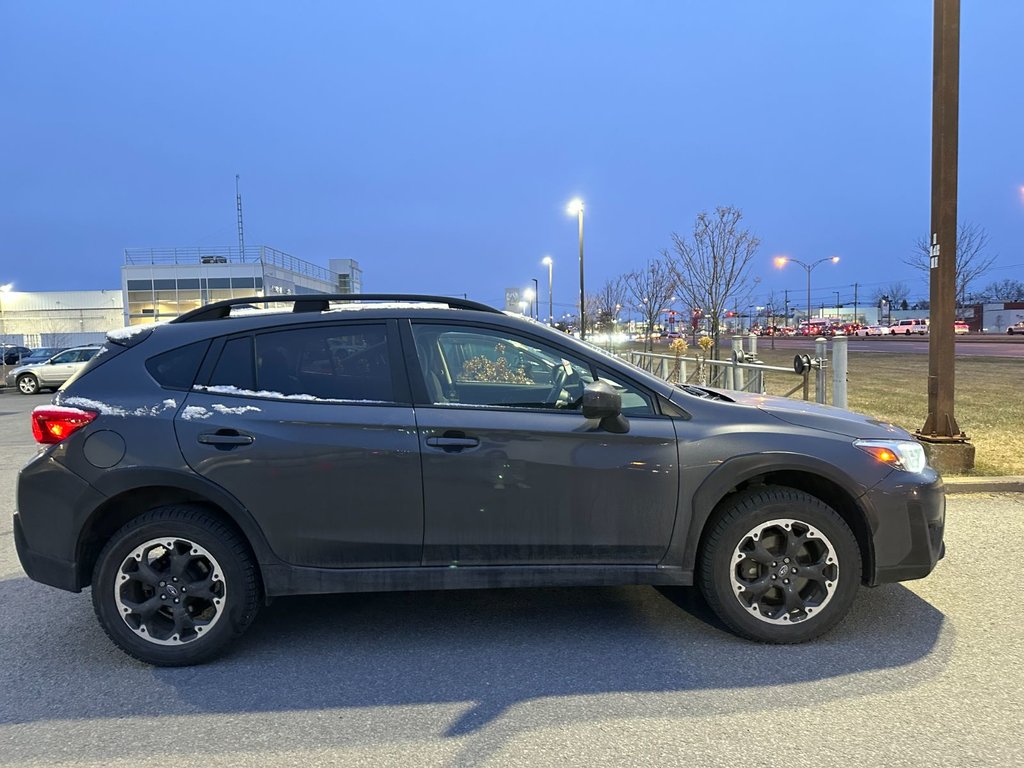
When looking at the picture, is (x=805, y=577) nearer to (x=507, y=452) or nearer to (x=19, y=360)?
(x=507, y=452)

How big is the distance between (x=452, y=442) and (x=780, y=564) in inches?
71.0

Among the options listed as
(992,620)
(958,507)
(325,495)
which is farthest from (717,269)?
(325,495)

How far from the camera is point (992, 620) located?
13.0ft

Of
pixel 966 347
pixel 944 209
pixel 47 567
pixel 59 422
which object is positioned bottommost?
pixel 47 567

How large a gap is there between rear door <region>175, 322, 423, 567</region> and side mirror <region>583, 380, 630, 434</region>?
→ 34.5 inches

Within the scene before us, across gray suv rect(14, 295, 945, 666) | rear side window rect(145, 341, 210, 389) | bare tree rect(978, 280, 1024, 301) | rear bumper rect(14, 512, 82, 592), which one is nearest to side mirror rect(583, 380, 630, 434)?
gray suv rect(14, 295, 945, 666)

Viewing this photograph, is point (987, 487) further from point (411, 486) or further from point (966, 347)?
point (966, 347)

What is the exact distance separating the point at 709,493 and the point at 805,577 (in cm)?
68

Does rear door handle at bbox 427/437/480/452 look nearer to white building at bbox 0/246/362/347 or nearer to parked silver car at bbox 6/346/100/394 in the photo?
parked silver car at bbox 6/346/100/394

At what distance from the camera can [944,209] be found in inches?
287

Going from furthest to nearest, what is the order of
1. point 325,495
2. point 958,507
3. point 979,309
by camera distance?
point 979,309
point 958,507
point 325,495

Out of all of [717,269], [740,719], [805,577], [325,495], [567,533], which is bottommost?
[740,719]

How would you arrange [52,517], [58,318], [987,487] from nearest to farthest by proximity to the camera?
[52,517], [987,487], [58,318]

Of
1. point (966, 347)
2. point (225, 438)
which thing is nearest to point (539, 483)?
point (225, 438)
